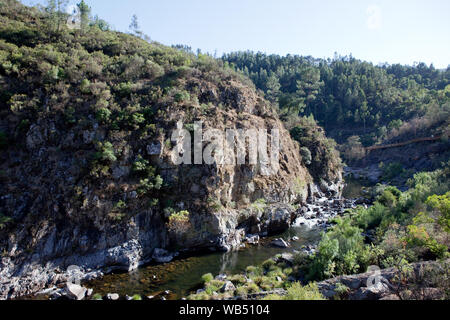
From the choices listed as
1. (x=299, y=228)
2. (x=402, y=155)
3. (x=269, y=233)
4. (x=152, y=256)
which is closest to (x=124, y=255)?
(x=152, y=256)

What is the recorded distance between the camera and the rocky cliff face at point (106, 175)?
20.0 m

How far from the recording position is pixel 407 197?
26891mm

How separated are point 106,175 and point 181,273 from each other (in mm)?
11603

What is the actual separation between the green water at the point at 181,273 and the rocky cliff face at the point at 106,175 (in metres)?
1.27

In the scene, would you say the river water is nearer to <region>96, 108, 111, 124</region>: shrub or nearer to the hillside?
<region>96, 108, 111, 124</region>: shrub

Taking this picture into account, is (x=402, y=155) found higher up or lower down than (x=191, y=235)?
higher up

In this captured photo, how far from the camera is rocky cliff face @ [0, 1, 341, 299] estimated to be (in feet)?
65.5

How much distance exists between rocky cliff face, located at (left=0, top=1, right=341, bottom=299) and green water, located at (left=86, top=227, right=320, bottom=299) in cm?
127

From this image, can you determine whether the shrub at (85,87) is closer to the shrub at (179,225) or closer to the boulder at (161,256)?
the shrub at (179,225)

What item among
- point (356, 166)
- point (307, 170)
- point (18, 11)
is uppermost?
point (18, 11)

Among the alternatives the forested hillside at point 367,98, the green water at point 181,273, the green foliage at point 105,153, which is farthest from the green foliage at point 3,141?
the forested hillside at point 367,98

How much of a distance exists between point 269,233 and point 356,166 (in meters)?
52.6
